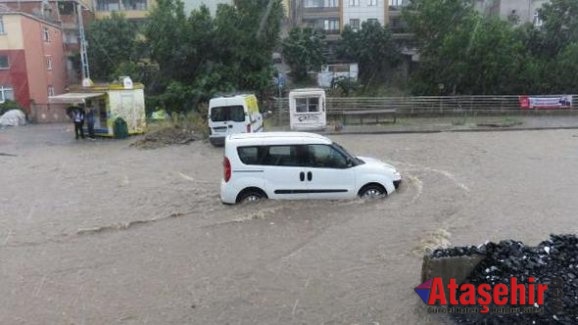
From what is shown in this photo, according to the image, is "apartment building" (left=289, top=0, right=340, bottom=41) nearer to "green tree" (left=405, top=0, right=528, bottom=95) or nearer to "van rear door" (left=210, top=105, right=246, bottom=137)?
"green tree" (left=405, top=0, right=528, bottom=95)

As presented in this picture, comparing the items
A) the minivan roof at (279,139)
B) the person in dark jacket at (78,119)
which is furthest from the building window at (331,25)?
the minivan roof at (279,139)

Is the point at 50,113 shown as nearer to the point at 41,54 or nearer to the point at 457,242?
the point at 41,54

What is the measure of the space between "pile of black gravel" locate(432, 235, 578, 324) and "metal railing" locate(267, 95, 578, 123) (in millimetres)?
25608

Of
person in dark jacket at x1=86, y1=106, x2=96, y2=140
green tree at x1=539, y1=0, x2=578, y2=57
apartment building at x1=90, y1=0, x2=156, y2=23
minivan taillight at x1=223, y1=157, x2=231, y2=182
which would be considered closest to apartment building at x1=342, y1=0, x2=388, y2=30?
green tree at x1=539, y1=0, x2=578, y2=57

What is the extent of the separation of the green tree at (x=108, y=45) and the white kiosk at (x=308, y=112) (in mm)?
27317

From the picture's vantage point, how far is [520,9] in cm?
5284

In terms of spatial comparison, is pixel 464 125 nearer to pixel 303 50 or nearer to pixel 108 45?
pixel 303 50

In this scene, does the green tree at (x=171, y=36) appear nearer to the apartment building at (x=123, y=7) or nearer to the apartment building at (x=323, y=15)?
the apartment building at (x=323, y=15)

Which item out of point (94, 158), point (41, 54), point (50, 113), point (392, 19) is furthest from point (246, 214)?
point (392, 19)

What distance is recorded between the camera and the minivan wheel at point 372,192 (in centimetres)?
1118

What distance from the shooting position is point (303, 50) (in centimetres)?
4669

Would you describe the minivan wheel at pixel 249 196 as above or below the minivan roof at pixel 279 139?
below

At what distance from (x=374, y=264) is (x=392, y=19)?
5229 cm

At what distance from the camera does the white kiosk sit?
88.4 feet
